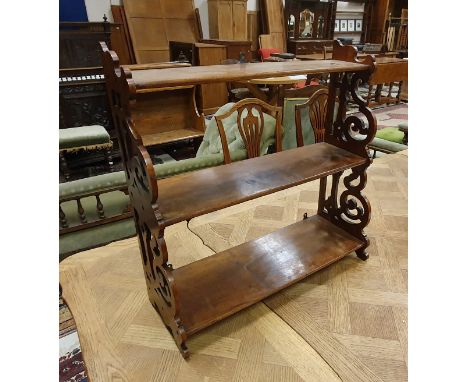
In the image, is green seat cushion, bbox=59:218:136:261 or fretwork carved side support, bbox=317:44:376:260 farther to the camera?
green seat cushion, bbox=59:218:136:261

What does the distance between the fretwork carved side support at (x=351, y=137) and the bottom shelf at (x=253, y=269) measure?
2.1 inches

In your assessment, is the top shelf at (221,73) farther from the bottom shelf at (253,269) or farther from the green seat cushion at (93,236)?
the green seat cushion at (93,236)

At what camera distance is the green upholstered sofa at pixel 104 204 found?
5.59 ft

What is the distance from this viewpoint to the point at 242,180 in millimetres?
1063

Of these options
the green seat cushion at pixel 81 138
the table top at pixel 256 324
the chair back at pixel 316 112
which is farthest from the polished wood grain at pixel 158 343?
the green seat cushion at pixel 81 138

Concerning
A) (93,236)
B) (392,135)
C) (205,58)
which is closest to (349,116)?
(93,236)

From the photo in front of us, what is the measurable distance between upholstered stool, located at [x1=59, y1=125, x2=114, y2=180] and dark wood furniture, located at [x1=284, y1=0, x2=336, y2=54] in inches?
193

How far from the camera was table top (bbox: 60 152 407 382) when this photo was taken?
0.96m

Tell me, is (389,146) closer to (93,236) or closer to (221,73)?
(221,73)

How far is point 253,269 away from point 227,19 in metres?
5.33

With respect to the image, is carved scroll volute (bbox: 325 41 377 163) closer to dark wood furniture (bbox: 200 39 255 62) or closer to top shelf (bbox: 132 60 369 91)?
top shelf (bbox: 132 60 369 91)

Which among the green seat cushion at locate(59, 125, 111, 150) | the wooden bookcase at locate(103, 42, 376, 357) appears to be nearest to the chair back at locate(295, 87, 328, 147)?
the wooden bookcase at locate(103, 42, 376, 357)

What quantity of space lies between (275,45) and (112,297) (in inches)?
254

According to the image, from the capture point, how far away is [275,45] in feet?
21.8
